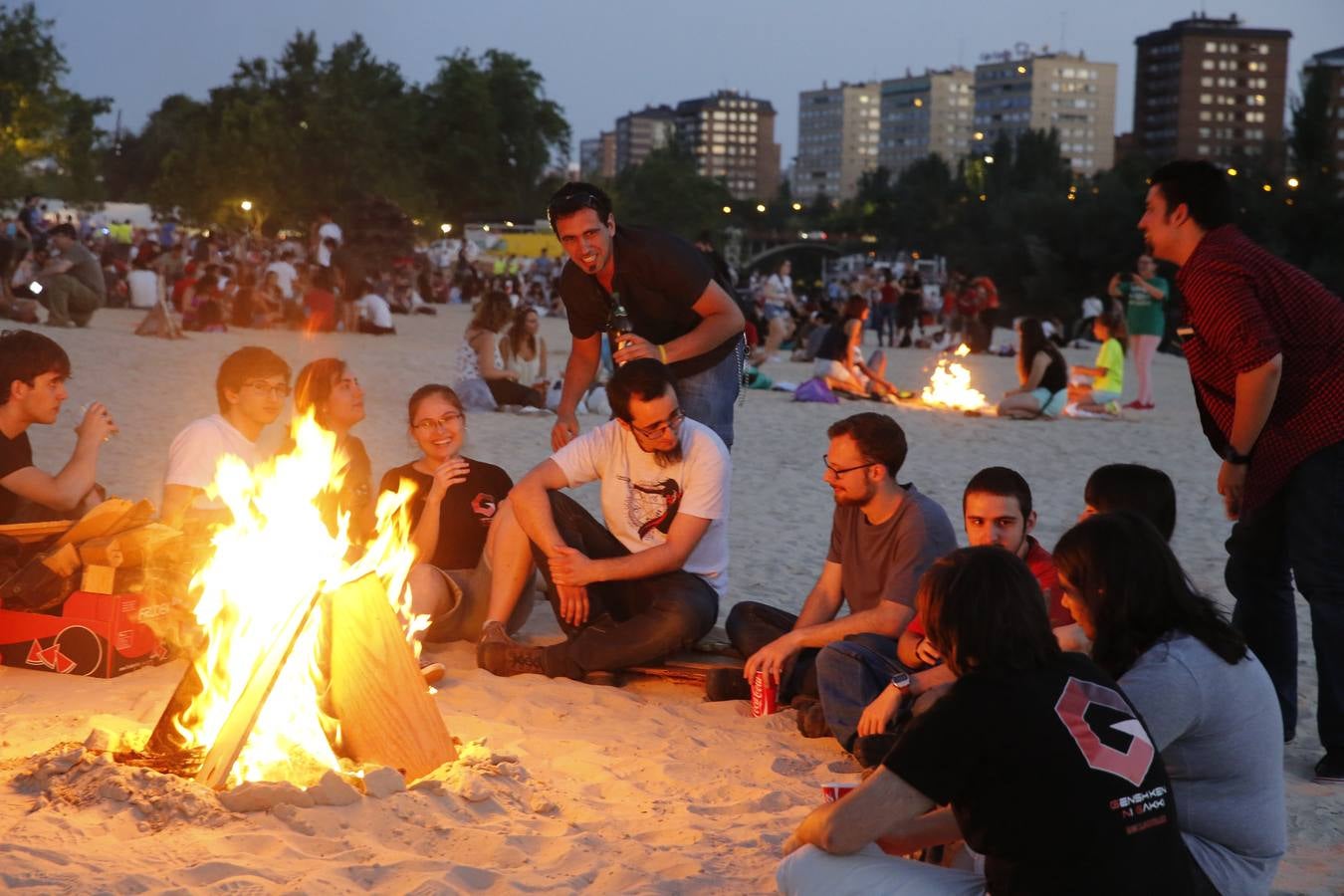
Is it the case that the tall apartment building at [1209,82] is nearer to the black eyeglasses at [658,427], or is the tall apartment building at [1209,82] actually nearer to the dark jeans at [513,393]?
the dark jeans at [513,393]

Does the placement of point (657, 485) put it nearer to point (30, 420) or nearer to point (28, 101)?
point (30, 420)

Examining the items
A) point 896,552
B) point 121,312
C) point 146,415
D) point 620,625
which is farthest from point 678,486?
point 121,312

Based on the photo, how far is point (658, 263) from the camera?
5941 mm

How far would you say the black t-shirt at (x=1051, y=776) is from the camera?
272 centimetres

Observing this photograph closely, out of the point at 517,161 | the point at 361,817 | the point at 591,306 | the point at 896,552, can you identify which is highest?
the point at 517,161

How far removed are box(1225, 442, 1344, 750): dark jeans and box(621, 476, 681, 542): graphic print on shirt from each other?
204 centimetres

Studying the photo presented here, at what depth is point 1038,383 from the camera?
1453 centimetres

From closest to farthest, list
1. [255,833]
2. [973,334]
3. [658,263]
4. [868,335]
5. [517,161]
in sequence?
[255,833], [658,263], [973,334], [868,335], [517,161]

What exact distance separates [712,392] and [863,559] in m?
1.32

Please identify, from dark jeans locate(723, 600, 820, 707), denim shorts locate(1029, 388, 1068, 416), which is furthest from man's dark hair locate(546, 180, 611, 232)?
denim shorts locate(1029, 388, 1068, 416)

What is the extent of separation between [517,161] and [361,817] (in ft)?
259

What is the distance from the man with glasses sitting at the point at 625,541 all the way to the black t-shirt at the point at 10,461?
1860 millimetres

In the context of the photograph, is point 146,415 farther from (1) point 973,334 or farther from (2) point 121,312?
(1) point 973,334

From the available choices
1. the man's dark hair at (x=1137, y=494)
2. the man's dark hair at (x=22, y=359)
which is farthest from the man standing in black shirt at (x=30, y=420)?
the man's dark hair at (x=1137, y=494)
